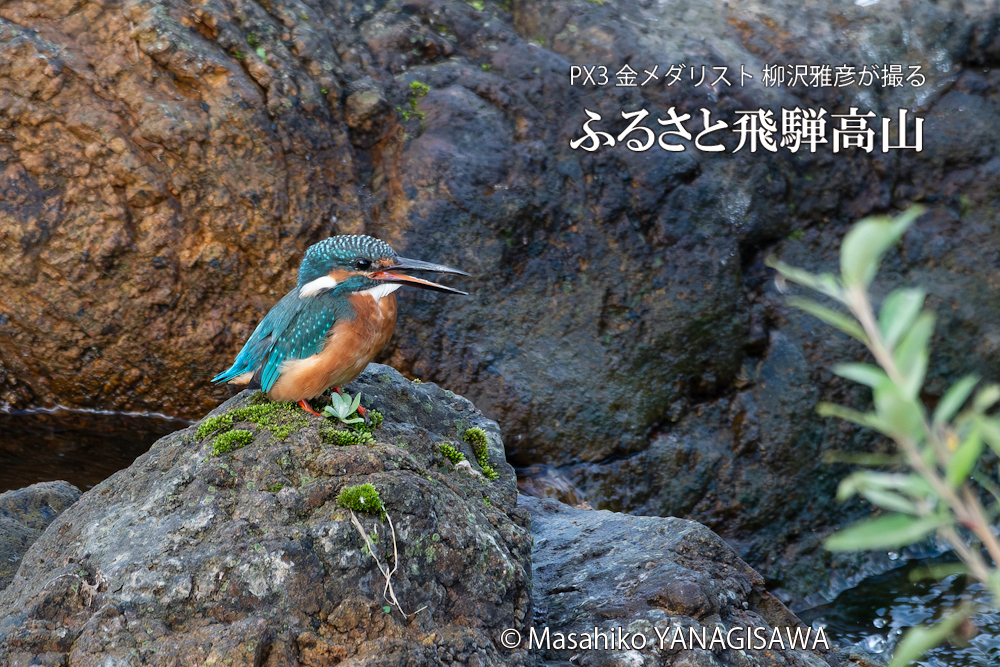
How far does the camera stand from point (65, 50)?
18.3 ft

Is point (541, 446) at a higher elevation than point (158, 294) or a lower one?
lower

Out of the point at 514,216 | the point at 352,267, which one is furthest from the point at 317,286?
the point at 514,216

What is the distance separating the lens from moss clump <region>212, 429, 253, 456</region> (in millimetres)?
3018

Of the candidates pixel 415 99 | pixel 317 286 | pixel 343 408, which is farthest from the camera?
pixel 415 99

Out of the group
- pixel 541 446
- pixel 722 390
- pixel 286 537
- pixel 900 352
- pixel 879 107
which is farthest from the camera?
pixel 879 107

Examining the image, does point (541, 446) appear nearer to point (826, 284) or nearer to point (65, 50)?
point (65, 50)

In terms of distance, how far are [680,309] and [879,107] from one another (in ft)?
9.15

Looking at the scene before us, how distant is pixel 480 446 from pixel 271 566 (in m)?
1.36

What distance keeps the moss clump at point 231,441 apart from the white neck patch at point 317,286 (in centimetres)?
74

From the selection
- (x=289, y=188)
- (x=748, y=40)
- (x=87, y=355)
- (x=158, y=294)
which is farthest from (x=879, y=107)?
(x=87, y=355)

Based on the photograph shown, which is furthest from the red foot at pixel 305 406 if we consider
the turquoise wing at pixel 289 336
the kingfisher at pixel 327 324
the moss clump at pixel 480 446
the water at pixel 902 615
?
the water at pixel 902 615

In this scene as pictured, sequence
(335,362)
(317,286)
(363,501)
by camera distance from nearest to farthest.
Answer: (363,501) < (335,362) < (317,286)

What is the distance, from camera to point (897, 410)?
0.74 m

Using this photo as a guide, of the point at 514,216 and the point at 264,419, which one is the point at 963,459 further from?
the point at 514,216
